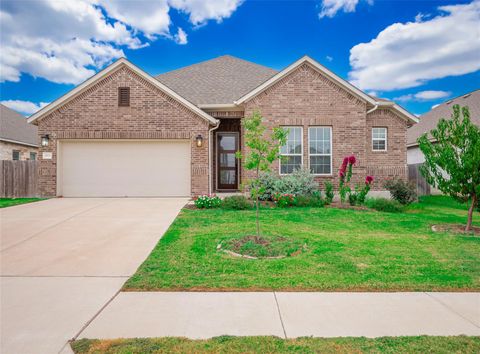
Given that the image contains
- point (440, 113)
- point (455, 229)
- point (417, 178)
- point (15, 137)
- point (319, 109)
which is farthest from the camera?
point (440, 113)

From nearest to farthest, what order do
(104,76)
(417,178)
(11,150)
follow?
(104,76) < (417,178) < (11,150)

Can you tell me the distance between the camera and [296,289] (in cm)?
391

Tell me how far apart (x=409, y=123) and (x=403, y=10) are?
5620 mm

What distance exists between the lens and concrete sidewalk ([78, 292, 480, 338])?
2.91 metres

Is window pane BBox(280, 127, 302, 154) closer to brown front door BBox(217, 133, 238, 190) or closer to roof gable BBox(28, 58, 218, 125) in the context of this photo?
brown front door BBox(217, 133, 238, 190)

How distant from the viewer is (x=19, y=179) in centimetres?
1337

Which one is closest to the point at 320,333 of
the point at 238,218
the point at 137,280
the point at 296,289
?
the point at 296,289

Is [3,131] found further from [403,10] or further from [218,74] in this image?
[403,10]

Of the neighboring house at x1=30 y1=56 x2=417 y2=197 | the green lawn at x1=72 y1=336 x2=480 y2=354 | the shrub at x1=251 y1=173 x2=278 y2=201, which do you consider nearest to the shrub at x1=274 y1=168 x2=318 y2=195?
the shrub at x1=251 y1=173 x2=278 y2=201

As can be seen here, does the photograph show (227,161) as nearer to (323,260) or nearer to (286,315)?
(323,260)

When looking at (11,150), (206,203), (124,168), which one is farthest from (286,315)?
(11,150)

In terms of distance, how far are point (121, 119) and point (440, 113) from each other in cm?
2223

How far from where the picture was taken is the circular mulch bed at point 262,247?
17.5 feet

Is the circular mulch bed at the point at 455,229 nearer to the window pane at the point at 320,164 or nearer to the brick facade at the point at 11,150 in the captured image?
the window pane at the point at 320,164
